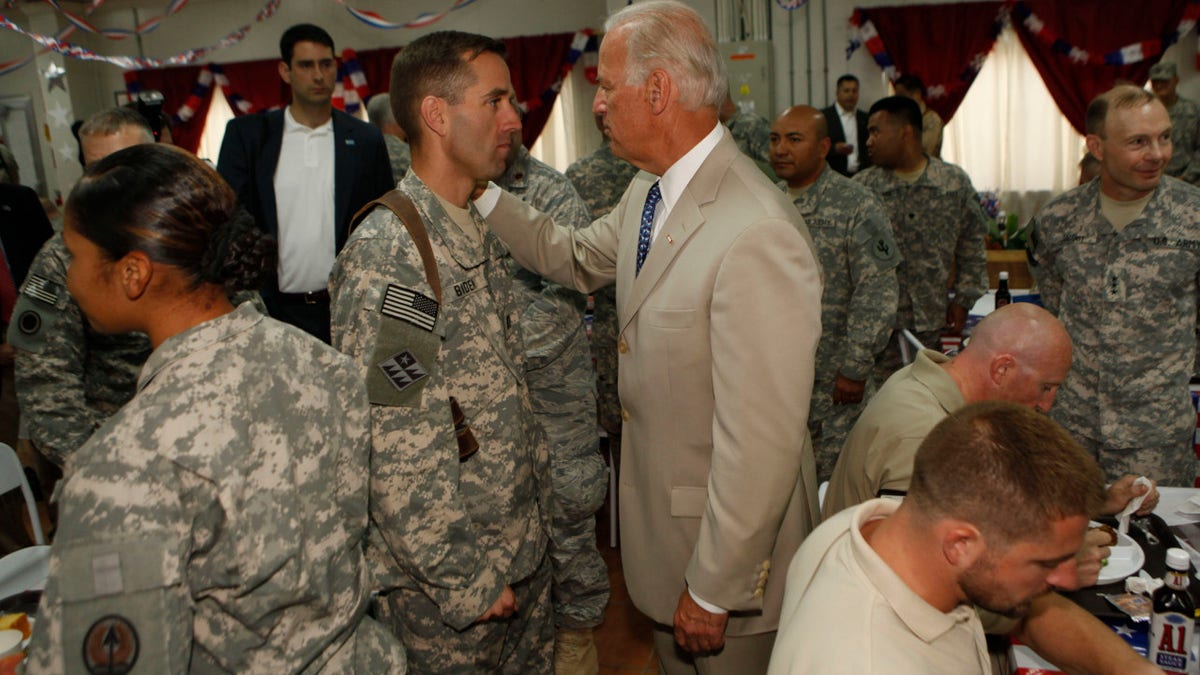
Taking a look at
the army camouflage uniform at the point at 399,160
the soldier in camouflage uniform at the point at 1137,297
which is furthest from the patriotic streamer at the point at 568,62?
the soldier in camouflage uniform at the point at 1137,297

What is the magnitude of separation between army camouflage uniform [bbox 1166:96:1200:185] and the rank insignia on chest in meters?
7.09

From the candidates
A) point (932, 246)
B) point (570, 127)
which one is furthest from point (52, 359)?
point (570, 127)

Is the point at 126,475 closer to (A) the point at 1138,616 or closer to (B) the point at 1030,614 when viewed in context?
(B) the point at 1030,614

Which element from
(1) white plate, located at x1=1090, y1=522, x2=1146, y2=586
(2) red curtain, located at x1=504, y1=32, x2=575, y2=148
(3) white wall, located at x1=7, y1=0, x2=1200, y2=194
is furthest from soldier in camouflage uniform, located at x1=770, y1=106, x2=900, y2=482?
(2) red curtain, located at x1=504, y1=32, x2=575, y2=148

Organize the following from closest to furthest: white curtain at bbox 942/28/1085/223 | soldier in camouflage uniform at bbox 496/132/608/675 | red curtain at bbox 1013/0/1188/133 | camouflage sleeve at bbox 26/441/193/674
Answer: camouflage sleeve at bbox 26/441/193/674
soldier in camouflage uniform at bbox 496/132/608/675
red curtain at bbox 1013/0/1188/133
white curtain at bbox 942/28/1085/223

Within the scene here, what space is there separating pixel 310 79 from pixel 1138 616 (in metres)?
3.05

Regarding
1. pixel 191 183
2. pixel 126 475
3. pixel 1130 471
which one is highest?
pixel 191 183

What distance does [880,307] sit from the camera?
3326 millimetres

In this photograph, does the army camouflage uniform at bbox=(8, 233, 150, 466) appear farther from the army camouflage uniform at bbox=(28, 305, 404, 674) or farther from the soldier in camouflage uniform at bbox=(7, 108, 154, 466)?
the army camouflage uniform at bbox=(28, 305, 404, 674)

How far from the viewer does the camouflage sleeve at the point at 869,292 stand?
131 inches

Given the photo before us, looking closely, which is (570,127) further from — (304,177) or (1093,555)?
(1093,555)

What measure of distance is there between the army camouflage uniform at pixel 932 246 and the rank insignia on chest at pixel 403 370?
9.78 feet

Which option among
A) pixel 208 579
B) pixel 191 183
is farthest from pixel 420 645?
pixel 191 183

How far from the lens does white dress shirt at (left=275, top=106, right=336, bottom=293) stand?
3.13 meters
